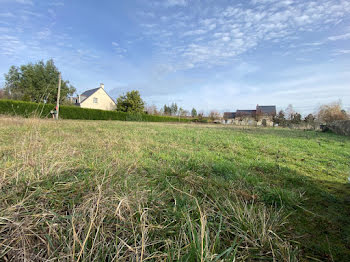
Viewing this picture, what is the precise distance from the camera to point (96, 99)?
118 feet

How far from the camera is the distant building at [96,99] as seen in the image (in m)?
Answer: 34.7

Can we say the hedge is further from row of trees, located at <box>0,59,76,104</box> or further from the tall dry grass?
the tall dry grass

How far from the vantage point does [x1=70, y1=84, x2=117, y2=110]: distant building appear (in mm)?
34656

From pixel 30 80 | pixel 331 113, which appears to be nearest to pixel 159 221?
pixel 331 113

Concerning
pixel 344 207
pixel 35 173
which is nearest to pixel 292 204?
pixel 344 207

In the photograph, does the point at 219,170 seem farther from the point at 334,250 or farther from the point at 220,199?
the point at 334,250

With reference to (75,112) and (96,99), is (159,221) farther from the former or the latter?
(96,99)

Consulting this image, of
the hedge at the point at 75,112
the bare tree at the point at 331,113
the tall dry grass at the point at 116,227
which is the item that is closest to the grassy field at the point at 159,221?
the tall dry grass at the point at 116,227

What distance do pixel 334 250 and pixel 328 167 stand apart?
284cm

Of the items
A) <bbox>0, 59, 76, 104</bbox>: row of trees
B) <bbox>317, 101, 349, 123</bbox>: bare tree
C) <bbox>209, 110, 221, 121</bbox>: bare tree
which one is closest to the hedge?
<bbox>0, 59, 76, 104</bbox>: row of trees

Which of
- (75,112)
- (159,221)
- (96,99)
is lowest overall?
(159,221)

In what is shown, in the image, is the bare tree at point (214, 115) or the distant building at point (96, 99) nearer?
the distant building at point (96, 99)

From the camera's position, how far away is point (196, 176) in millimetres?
2186

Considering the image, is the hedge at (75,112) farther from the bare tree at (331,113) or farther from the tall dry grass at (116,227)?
the bare tree at (331,113)
